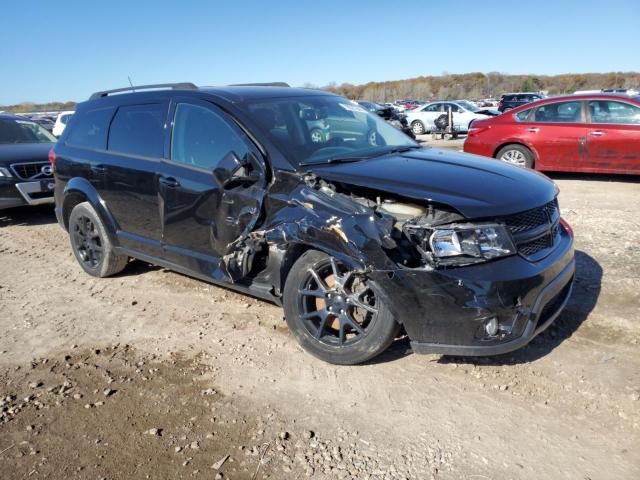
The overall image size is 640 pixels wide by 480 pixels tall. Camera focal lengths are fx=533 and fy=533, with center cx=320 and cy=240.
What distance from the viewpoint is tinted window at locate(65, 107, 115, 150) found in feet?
17.1

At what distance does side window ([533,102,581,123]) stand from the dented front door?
25.0 feet

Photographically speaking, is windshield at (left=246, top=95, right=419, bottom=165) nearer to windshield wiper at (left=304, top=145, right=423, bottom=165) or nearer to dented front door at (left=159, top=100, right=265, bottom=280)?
windshield wiper at (left=304, top=145, right=423, bottom=165)

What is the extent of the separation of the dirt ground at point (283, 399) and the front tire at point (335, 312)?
0.55ft

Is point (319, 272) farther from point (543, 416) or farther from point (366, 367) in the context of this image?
point (543, 416)

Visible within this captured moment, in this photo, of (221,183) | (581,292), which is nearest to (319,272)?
(221,183)

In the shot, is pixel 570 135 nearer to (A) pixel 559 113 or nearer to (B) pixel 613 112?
(A) pixel 559 113

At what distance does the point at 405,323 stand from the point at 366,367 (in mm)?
560

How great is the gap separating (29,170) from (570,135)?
8959mm

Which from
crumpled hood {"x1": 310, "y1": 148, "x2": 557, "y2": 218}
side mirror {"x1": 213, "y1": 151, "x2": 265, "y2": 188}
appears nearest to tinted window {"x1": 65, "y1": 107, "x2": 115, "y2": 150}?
side mirror {"x1": 213, "y1": 151, "x2": 265, "y2": 188}

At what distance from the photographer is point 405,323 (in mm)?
3125

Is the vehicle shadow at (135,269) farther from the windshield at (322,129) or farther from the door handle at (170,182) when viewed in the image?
the windshield at (322,129)

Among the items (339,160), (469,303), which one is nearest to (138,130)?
(339,160)

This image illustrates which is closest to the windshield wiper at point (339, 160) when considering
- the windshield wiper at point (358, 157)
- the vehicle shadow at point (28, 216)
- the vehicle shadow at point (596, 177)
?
the windshield wiper at point (358, 157)

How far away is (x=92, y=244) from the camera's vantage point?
551cm
